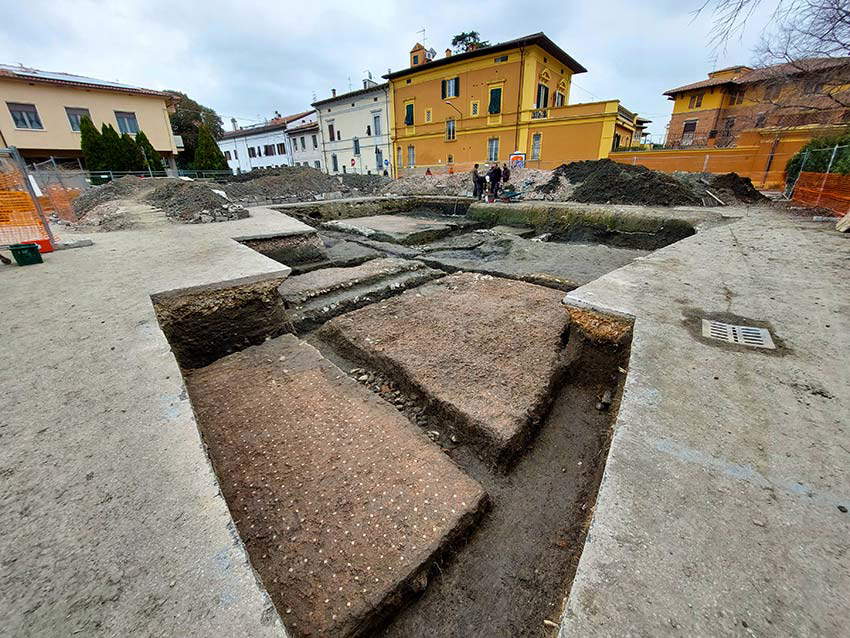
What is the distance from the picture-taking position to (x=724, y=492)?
1138 millimetres

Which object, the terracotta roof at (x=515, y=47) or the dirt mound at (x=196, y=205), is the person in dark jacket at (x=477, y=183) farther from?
the terracotta roof at (x=515, y=47)

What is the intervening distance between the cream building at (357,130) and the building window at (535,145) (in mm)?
12220

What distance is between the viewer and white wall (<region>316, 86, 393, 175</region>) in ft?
90.2

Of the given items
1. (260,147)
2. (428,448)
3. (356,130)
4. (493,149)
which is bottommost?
(428,448)

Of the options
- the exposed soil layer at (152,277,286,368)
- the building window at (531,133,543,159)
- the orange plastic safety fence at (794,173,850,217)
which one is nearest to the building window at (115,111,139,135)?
the building window at (531,133,543,159)

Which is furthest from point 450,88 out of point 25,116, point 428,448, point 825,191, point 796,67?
point 428,448

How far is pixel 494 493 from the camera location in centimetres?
189

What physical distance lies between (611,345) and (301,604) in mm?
2360

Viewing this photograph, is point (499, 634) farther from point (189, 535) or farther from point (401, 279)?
point (401, 279)

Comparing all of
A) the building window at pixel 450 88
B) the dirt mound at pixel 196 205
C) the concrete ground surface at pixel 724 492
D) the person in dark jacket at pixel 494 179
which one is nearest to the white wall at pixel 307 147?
the building window at pixel 450 88

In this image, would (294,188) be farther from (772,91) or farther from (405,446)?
(772,91)

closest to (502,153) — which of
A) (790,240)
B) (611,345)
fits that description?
(790,240)

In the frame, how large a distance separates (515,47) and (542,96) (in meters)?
2.98

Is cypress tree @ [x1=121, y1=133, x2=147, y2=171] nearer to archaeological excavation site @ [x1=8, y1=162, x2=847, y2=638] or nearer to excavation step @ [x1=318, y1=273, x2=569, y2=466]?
archaeological excavation site @ [x1=8, y1=162, x2=847, y2=638]
